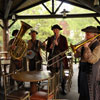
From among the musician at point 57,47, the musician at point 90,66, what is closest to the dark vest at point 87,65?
the musician at point 90,66

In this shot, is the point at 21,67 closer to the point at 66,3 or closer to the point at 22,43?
the point at 22,43

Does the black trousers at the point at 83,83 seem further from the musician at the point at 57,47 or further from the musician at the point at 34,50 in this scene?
the musician at the point at 34,50

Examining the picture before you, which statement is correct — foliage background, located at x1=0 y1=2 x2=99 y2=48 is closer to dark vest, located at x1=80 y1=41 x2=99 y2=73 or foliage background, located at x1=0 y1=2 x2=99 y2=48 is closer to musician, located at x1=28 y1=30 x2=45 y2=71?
musician, located at x1=28 y1=30 x2=45 y2=71

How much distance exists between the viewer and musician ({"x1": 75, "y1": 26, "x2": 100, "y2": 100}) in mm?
2350

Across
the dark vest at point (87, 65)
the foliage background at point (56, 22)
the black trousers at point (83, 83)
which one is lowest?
the black trousers at point (83, 83)

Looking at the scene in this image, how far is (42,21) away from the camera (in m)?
11.6

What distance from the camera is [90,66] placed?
2479mm

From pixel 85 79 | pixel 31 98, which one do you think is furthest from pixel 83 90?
pixel 31 98

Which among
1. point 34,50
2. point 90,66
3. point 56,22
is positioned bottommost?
point 90,66

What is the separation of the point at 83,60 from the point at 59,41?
1.02 meters

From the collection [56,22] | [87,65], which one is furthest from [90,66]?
[56,22]

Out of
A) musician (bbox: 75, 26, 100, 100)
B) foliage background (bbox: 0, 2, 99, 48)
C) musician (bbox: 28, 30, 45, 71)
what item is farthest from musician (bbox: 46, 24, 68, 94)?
foliage background (bbox: 0, 2, 99, 48)

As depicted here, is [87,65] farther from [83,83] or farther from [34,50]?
[34,50]

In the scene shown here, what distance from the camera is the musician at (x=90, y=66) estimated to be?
92.5 inches
